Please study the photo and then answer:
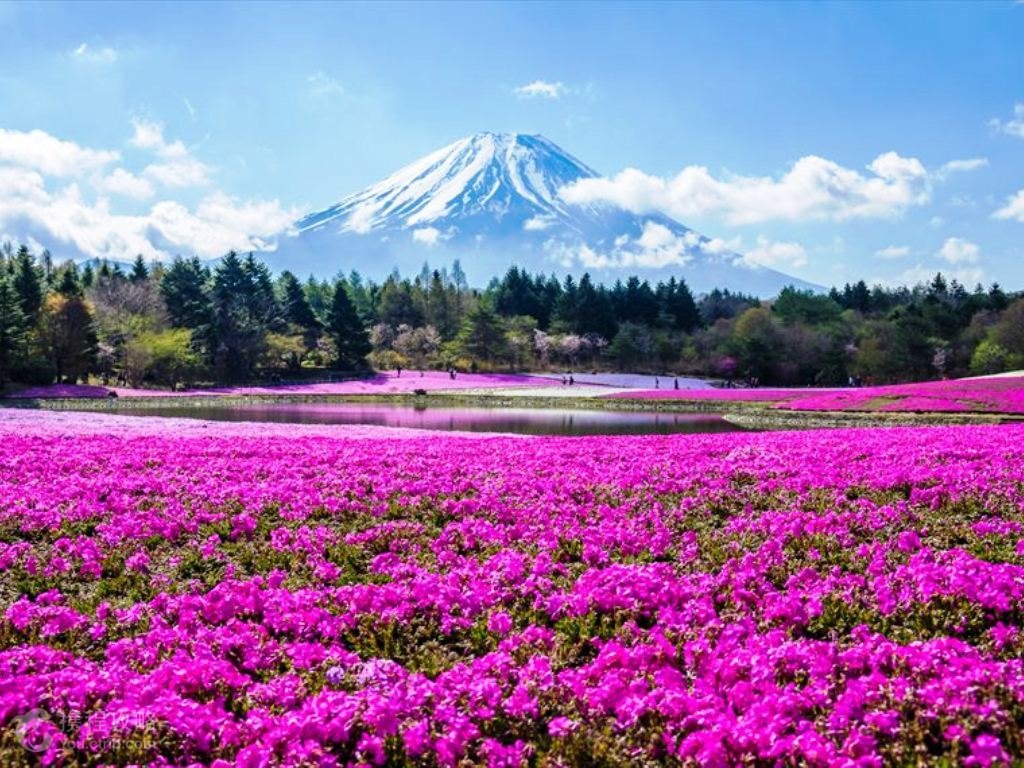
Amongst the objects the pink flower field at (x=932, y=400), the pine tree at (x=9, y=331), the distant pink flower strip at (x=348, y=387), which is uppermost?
the pine tree at (x=9, y=331)

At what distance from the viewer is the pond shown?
33.3m

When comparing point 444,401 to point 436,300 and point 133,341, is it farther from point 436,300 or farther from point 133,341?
point 436,300

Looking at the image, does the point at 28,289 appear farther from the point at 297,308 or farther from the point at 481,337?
the point at 481,337

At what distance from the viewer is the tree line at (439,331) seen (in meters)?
63.2

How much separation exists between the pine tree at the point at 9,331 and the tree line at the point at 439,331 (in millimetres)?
143

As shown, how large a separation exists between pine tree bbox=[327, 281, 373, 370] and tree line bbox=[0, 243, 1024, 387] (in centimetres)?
15

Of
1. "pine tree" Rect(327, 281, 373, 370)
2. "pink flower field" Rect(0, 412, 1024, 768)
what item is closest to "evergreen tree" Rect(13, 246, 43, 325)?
"pine tree" Rect(327, 281, 373, 370)

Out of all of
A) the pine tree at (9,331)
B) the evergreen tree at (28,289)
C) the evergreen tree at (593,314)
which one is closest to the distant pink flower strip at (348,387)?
the pine tree at (9,331)

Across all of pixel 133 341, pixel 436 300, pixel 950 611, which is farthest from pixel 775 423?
pixel 436 300

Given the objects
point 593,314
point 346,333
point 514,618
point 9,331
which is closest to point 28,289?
point 9,331

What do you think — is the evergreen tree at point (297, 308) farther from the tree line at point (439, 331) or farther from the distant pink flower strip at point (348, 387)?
the distant pink flower strip at point (348, 387)

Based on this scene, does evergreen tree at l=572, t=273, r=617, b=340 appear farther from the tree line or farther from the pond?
the pond

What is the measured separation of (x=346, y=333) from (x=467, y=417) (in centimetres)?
4895

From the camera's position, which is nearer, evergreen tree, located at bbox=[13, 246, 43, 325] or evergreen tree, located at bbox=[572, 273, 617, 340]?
evergreen tree, located at bbox=[13, 246, 43, 325]
